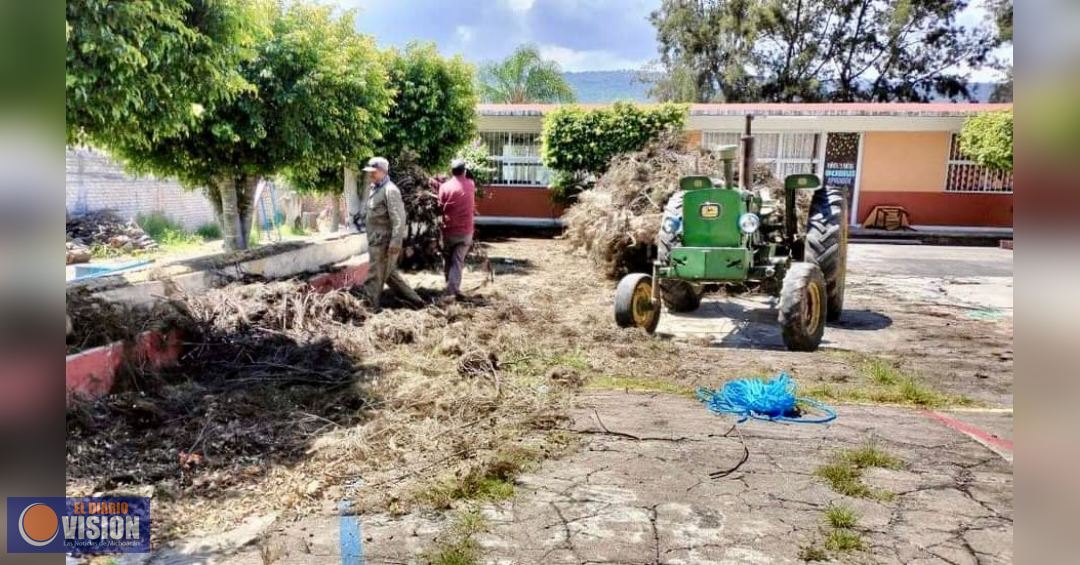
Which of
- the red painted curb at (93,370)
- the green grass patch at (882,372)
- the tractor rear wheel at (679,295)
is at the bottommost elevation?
the green grass patch at (882,372)

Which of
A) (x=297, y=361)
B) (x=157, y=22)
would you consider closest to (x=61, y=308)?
(x=157, y=22)

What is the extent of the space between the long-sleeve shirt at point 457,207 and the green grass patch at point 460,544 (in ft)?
18.1

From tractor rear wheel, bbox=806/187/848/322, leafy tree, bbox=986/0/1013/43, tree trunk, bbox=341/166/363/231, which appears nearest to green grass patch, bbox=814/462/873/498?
leafy tree, bbox=986/0/1013/43

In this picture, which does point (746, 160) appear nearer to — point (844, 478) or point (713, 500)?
point (844, 478)

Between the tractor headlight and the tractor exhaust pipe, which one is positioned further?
the tractor exhaust pipe

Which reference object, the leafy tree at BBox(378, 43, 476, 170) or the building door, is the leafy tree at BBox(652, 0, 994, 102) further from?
the leafy tree at BBox(378, 43, 476, 170)

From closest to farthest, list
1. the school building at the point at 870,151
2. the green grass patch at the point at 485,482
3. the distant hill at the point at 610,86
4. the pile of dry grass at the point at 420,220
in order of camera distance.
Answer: the green grass patch at the point at 485,482 < the pile of dry grass at the point at 420,220 < the school building at the point at 870,151 < the distant hill at the point at 610,86

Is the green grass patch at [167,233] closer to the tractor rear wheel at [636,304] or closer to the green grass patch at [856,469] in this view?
the tractor rear wheel at [636,304]

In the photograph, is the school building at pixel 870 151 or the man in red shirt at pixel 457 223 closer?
the man in red shirt at pixel 457 223

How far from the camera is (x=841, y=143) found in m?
17.9

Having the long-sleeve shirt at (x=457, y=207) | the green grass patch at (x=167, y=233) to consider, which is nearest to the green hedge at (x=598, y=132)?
the long-sleeve shirt at (x=457, y=207)

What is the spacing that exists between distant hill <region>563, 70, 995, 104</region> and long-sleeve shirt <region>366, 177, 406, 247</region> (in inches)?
398

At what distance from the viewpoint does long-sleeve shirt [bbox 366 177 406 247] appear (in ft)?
24.0

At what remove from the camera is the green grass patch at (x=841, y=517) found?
320cm
